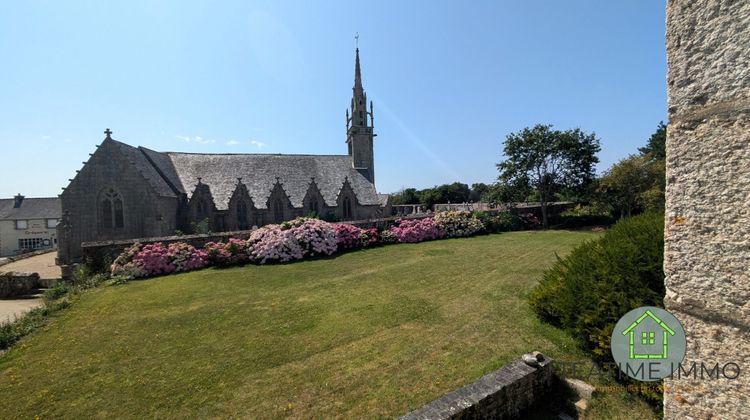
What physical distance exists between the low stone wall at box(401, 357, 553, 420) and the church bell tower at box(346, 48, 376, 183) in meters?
30.7

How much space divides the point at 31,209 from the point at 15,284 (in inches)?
2202

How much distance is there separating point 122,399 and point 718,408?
6546mm

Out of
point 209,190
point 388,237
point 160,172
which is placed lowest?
point 388,237

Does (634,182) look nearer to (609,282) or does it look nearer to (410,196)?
(609,282)

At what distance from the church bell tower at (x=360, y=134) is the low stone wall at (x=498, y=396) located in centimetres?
3068

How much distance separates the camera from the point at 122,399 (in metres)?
4.53

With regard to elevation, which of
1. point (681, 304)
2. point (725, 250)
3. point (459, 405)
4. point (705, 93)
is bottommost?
point (459, 405)

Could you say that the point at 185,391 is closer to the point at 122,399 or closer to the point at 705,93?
the point at 122,399

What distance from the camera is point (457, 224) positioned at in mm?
20062

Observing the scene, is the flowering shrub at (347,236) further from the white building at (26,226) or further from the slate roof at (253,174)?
the white building at (26,226)

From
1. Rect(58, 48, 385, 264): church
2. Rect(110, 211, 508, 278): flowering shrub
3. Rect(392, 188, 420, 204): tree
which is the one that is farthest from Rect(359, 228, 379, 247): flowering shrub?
Rect(392, 188, 420, 204): tree

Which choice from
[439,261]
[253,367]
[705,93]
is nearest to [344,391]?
[253,367]

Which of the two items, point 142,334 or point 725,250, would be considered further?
point 142,334

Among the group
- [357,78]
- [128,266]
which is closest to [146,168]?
[128,266]
